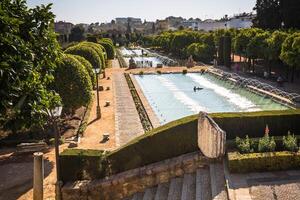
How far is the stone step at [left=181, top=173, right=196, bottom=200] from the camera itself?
9672 millimetres

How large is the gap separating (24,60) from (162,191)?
6264 millimetres

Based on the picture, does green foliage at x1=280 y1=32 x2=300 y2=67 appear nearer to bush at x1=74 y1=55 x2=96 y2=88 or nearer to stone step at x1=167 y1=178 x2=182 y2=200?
bush at x1=74 y1=55 x2=96 y2=88

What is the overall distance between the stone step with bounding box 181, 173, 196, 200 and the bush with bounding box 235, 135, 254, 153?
162 centimetres

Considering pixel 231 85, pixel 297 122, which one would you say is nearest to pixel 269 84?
pixel 231 85

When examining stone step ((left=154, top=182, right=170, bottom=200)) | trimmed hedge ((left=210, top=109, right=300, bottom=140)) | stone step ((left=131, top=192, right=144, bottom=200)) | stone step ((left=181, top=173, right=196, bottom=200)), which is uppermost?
trimmed hedge ((left=210, top=109, right=300, bottom=140))

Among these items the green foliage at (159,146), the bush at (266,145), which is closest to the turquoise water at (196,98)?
the green foliage at (159,146)

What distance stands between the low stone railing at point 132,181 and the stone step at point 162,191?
0.53 feet

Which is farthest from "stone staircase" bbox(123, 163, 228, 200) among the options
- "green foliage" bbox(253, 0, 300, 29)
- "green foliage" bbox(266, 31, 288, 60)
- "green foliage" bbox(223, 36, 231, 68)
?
"green foliage" bbox(223, 36, 231, 68)

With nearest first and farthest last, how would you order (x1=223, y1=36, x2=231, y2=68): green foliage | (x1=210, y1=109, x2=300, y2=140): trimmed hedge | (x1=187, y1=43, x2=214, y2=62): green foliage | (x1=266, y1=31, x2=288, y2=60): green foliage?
(x1=210, y1=109, x2=300, y2=140): trimmed hedge
(x1=266, y1=31, x2=288, y2=60): green foliage
(x1=223, y1=36, x2=231, y2=68): green foliage
(x1=187, y1=43, x2=214, y2=62): green foliage

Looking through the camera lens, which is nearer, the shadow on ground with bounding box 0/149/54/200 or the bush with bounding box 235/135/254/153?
the bush with bounding box 235/135/254/153

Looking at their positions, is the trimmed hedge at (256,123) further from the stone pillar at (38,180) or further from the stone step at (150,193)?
the stone pillar at (38,180)

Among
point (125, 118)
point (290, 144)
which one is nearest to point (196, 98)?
point (125, 118)

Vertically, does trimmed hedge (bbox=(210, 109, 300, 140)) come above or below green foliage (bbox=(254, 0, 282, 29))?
below

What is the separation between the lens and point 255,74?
36.9m
